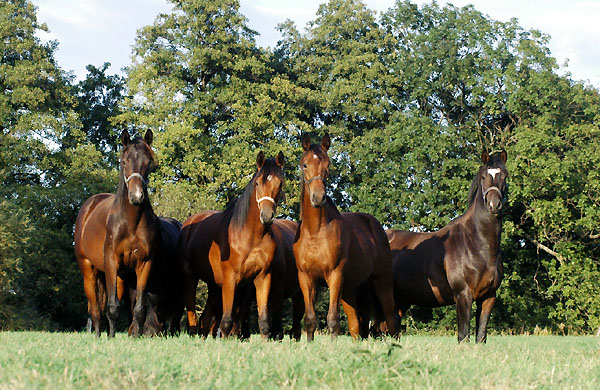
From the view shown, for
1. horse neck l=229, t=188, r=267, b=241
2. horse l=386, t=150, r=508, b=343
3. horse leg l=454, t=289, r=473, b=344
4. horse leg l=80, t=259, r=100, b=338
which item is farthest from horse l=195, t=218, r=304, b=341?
horse leg l=454, t=289, r=473, b=344

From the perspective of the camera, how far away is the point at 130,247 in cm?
902

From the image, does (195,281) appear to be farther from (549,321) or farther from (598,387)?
(549,321)

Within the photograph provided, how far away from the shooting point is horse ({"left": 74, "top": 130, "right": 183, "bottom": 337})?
29.1 ft

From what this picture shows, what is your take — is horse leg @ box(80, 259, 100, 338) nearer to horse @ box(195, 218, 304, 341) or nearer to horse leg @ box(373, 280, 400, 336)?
horse @ box(195, 218, 304, 341)

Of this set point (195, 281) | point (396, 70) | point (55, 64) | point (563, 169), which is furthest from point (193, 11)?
point (195, 281)

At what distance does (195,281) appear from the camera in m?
10.9

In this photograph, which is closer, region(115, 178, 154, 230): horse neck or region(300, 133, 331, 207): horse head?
region(300, 133, 331, 207): horse head

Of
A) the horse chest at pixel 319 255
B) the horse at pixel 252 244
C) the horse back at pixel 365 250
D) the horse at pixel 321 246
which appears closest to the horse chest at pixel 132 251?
the horse at pixel 252 244

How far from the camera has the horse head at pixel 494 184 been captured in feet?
31.9

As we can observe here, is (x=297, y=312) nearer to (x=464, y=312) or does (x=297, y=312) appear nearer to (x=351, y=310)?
(x=351, y=310)

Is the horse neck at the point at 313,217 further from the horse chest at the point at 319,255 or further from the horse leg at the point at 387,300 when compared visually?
the horse leg at the point at 387,300

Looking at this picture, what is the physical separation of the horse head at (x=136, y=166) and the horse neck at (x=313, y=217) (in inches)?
79.1

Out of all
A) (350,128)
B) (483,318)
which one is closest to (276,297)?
(483,318)

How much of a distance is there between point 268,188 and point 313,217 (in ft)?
2.20
